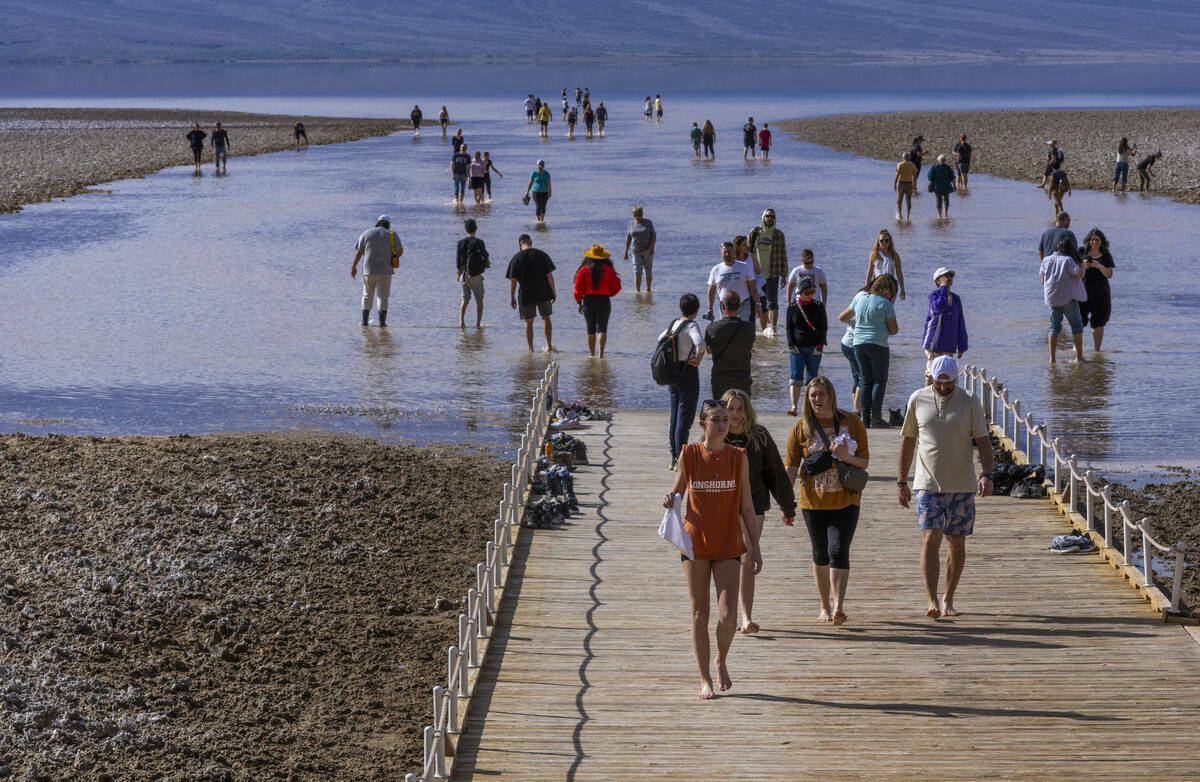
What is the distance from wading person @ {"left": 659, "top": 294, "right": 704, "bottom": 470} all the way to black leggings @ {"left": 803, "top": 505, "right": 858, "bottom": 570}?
2784 millimetres

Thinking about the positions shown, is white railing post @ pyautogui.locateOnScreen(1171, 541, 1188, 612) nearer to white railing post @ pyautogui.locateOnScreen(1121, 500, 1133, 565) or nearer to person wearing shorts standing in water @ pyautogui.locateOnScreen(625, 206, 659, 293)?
white railing post @ pyautogui.locateOnScreen(1121, 500, 1133, 565)

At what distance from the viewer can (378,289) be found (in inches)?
810

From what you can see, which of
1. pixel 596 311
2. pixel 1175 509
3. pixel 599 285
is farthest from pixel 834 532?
pixel 596 311

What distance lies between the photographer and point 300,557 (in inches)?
456

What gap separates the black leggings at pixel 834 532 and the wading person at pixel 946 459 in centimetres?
41

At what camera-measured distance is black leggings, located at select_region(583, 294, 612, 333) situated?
17.5 meters

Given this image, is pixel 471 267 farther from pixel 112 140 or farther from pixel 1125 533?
pixel 112 140

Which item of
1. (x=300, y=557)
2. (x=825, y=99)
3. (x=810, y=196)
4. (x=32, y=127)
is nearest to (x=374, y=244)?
(x=300, y=557)

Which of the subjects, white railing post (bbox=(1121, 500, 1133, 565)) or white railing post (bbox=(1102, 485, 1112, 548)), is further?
white railing post (bbox=(1102, 485, 1112, 548))

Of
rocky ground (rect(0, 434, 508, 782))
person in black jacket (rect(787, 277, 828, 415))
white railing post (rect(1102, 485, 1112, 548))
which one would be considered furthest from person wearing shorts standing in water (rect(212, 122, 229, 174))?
white railing post (rect(1102, 485, 1112, 548))

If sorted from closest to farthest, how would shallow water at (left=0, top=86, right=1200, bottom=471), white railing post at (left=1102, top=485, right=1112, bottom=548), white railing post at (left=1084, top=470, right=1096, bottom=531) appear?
white railing post at (left=1102, top=485, right=1112, bottom=548) → white railing post at (left=1084, top=470, right=1096, bottom=531) → shallow water at (left=0, top=86, right=1200, bottom=471)

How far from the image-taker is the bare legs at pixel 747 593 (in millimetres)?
8367

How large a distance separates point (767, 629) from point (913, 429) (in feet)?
4.74

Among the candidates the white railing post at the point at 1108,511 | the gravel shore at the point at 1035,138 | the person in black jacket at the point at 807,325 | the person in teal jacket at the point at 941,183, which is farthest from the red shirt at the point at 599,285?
the gravel shore at the point at 1035,138
